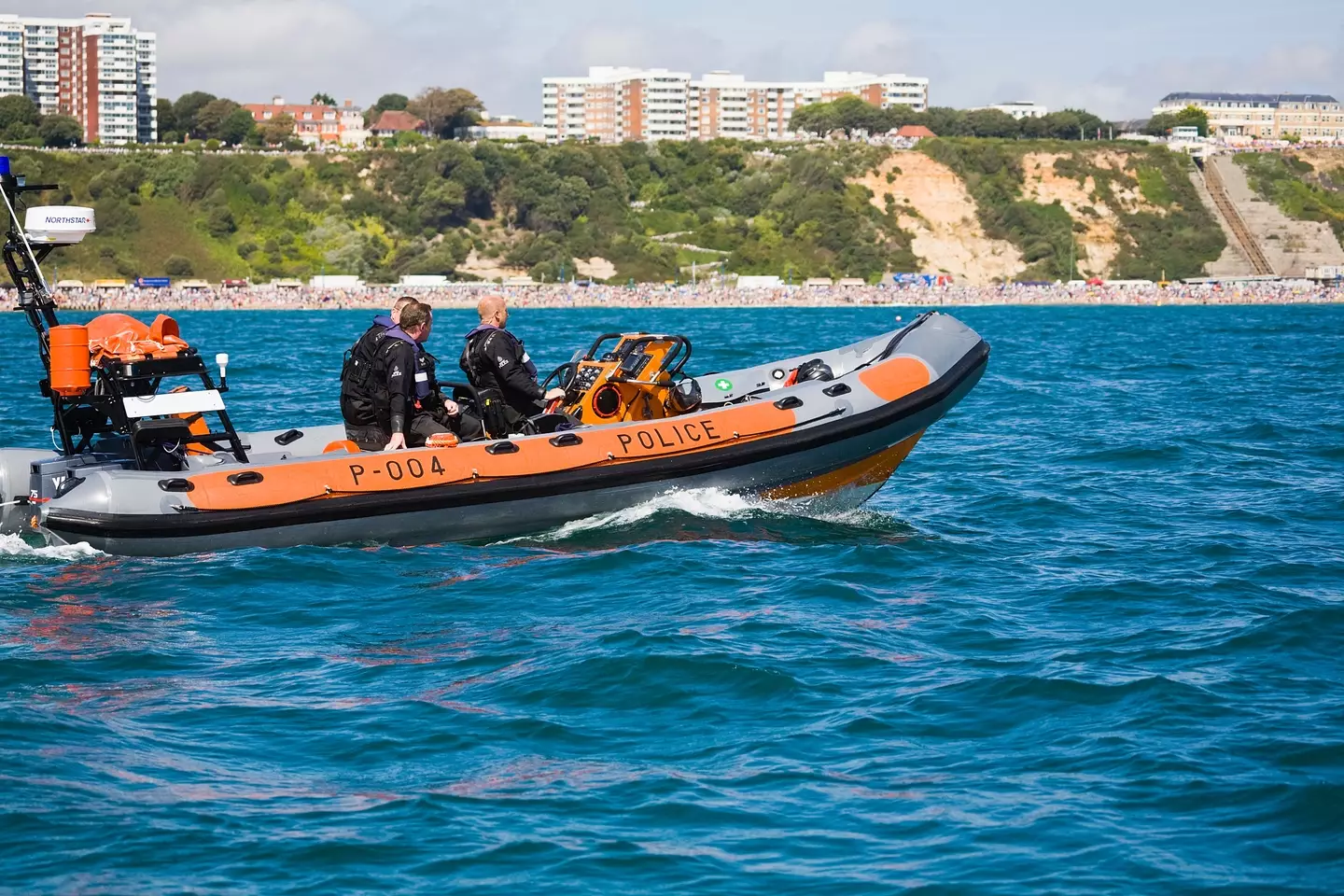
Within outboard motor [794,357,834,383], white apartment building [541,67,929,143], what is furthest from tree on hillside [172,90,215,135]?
outboard motor [794,357,834,383]

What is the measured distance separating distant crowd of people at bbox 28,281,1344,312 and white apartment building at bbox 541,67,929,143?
63297mm

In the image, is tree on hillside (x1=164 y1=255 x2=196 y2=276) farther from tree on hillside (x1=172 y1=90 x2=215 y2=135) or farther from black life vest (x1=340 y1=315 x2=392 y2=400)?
black life vest (x1=340 y1=315 x2=392 y2=400)

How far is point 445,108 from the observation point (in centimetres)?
13525

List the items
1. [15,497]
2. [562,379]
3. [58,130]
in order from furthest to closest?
[58,130], [562,379], [15,497]

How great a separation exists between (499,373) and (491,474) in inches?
32.5

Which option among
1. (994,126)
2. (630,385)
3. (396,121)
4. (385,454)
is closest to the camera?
(385,454)

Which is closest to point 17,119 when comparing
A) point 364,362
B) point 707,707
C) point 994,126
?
point 994,126

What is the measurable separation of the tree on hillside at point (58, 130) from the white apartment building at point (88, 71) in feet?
97.3

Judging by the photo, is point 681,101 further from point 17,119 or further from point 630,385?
point 630,385

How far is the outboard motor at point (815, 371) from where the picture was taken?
486 inches

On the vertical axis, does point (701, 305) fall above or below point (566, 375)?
above

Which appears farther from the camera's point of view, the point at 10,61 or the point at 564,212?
the point at 10,61

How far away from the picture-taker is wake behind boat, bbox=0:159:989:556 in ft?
31.7

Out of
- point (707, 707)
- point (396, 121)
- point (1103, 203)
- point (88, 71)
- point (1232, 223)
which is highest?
point (88, 71)
